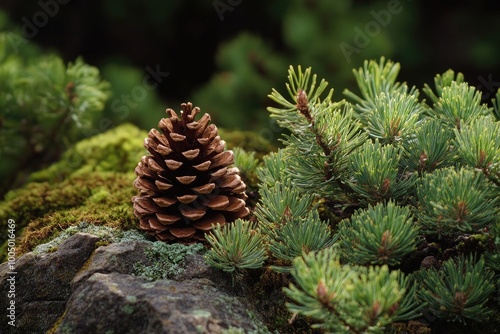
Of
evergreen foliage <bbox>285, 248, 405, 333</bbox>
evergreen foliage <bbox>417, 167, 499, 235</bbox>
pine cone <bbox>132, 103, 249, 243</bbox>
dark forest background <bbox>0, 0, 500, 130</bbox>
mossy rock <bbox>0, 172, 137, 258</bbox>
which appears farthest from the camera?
dark forest background <bbox>0, 0, 500, 130</bbox>

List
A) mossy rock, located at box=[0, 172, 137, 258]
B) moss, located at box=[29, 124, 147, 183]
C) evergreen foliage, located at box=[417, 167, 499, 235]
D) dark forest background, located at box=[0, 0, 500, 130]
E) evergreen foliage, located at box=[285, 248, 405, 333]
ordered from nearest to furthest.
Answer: evergreen foliage, located at box=[285, 248, 405, 333] < evergreen foliage, located at box=[417, 167, 499, 235] < mossy rock, located at box=[0, 172, 137, 258] < moss, located at box=[29, 124, 147, 183] < dark forest background, located at box=[0, 0, 500, 130]

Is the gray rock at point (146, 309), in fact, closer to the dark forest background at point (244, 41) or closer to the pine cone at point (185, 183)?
the pine cone at point (185, 183)

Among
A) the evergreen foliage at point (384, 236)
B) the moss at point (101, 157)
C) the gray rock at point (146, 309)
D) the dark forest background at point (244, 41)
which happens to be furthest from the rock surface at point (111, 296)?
the dark forest background at point (244, 41)

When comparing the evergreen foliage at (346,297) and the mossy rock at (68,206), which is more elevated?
the mossy rock at (68,206)

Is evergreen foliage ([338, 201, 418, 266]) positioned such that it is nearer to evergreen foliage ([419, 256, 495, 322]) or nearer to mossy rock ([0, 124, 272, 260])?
evergreen foliage ([419, 256, 495, 322])

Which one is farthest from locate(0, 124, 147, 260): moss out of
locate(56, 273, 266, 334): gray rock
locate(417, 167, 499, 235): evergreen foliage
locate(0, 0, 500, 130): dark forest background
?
locate(0, 0, 500, 130): dark forest background

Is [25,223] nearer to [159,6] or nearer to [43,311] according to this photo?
[43,311]

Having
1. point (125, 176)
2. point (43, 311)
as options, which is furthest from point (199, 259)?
point (125, 176)
